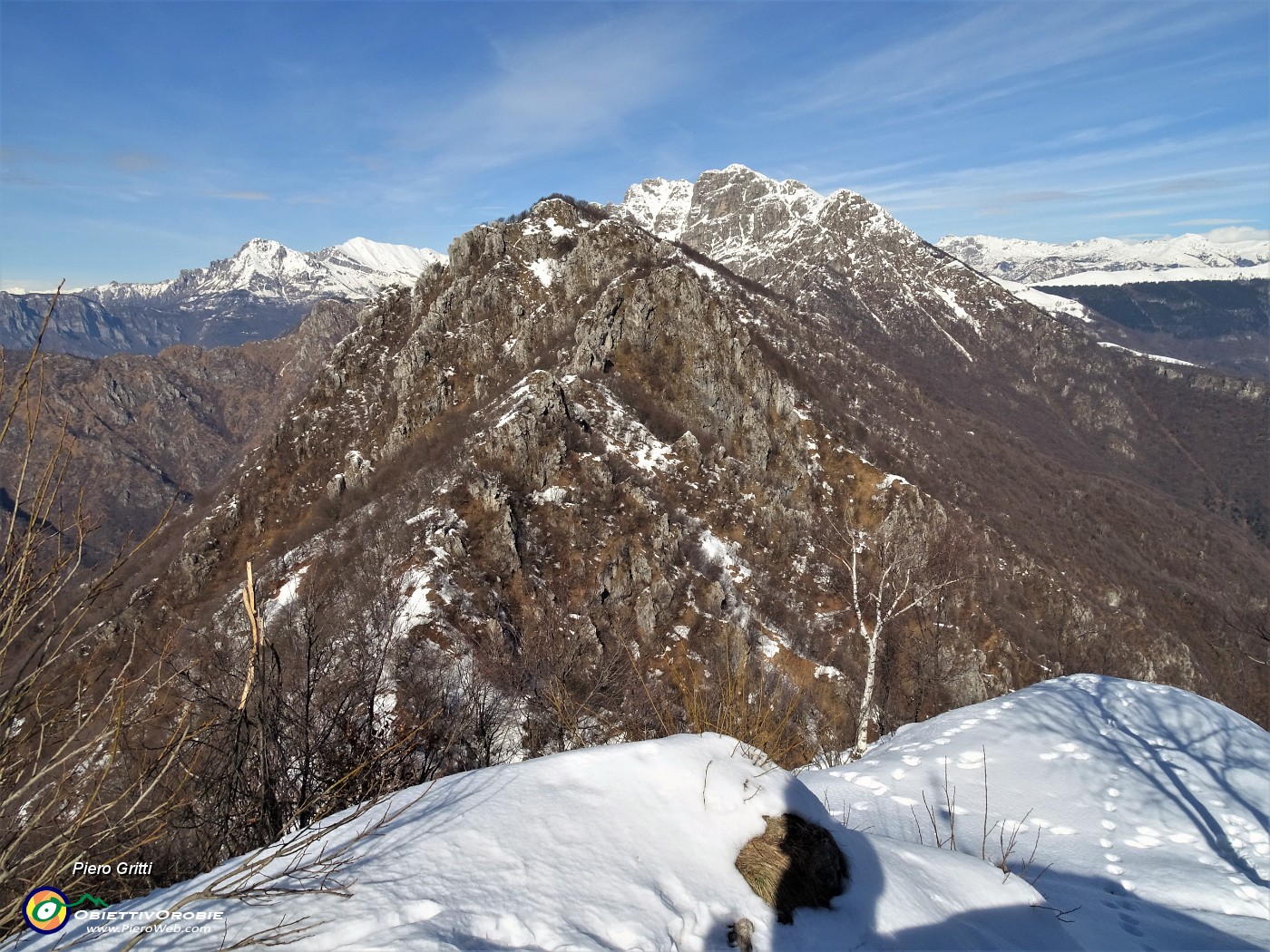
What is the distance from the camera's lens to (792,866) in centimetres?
487

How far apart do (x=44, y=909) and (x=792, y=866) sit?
204 inches

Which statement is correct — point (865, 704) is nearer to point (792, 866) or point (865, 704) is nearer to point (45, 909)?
point (792, 866)

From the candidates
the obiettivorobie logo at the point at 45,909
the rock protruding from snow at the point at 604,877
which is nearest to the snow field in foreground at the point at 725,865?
the rock protruding from snow at the point at 604,877

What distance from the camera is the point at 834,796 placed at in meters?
8.78

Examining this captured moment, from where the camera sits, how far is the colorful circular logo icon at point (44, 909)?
3871 millimetres

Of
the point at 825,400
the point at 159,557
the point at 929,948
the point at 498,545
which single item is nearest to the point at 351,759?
the point at 929,948

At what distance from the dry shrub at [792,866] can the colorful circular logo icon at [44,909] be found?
15.2 feet

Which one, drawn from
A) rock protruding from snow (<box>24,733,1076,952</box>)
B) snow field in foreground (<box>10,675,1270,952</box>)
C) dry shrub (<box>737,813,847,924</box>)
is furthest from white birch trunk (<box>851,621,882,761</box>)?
dry shrub (<box>737,813,847,924</box>)

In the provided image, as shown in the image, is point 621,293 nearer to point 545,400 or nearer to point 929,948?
point 545,400

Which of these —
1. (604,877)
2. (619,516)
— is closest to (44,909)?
(604,877)

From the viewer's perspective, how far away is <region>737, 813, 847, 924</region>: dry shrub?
4.72 meters

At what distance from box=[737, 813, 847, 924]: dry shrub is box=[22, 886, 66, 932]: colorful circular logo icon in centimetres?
463

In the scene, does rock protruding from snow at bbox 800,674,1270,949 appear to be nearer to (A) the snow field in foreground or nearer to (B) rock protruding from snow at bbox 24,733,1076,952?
(A) the snow field in foreground

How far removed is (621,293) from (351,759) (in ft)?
169
